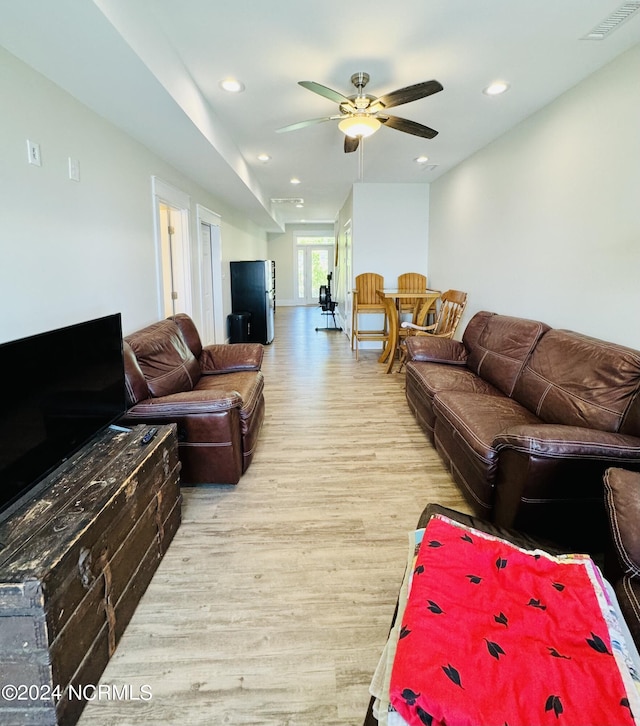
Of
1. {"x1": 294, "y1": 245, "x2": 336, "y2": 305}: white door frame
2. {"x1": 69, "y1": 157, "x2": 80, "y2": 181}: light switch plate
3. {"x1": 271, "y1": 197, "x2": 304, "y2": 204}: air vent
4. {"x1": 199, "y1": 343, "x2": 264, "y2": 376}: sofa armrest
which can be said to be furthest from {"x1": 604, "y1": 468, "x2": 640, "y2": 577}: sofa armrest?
{"x1": 294, "y1": 245, "x2": 336, "y2": 305}: white door frame

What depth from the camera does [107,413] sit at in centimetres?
194

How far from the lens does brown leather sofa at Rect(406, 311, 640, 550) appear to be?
177 centimetres

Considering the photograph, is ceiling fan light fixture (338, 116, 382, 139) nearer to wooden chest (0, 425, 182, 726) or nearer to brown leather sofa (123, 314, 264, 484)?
brown leather sofa (123, 314, 264, 484)

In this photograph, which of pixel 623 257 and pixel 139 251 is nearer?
pixel 623 257

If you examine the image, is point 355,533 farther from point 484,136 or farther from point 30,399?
point 484,136

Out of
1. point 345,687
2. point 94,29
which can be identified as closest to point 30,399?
point 345,687

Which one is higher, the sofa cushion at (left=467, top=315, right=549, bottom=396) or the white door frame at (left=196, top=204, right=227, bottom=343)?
the white door frame at (left=196, top=204, right=227, bottom=343)

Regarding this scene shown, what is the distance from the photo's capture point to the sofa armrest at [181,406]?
89.6 inches

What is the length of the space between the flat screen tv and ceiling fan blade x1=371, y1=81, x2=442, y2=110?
216 cm

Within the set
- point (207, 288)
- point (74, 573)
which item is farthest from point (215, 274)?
point (74, 573)

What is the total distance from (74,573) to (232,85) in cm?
307

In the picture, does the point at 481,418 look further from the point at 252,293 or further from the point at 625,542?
the point at 252,293

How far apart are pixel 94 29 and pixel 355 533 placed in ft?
8.47

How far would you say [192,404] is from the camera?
2318 mm
